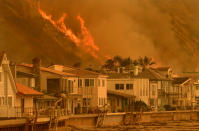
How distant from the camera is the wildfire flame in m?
142

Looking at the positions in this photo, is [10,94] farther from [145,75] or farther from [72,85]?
[145,75]

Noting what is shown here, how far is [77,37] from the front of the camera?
14362cm

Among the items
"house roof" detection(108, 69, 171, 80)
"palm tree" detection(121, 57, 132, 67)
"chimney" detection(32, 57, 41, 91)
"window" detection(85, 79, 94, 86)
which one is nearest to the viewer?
"chimney" detection(32, 57, 41, 91)

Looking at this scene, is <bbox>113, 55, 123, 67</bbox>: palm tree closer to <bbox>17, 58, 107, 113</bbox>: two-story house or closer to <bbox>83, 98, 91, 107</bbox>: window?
<bbox>17, 58, 107, 113</bbox>: two-story house

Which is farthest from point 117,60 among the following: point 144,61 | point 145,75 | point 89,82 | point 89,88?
point 89,88

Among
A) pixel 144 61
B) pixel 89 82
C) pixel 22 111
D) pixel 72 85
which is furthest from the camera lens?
pixel 144 61

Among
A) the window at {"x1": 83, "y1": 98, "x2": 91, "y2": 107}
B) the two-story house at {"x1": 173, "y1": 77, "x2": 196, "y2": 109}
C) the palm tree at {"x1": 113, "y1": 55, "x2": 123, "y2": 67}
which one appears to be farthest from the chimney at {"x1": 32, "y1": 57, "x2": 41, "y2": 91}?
the palm tree at {"x1": 113, "y1": 55, "x2": 123, "y2": 67}

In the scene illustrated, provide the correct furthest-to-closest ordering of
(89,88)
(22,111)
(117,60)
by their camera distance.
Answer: (117,60), (89,88), (22,111)

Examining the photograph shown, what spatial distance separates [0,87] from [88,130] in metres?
15.5

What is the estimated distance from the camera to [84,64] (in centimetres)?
15075

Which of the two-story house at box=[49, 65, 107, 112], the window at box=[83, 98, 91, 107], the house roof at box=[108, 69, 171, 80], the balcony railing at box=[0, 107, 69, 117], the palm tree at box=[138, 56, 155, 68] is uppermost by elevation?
the palm tree at box=[138, 56, 155, 68]

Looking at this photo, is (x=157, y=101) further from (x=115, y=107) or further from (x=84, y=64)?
(x=84, y=64)

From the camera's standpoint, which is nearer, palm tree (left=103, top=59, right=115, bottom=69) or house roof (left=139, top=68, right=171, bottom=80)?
house roof (left=139, top=68, right=171, bottom=80)

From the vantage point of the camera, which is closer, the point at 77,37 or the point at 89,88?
the point at 89,88
